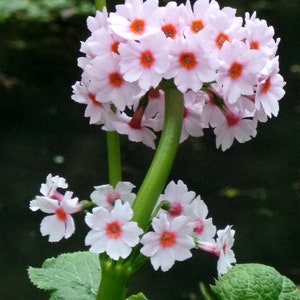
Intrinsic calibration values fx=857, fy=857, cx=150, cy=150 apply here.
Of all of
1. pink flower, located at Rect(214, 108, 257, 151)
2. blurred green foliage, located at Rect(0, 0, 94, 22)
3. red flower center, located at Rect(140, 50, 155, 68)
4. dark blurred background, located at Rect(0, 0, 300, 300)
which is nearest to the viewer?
red flower center, located at Rect(140, 50, 155, 68)

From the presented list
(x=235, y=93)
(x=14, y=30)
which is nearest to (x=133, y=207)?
(x=235, y=93)

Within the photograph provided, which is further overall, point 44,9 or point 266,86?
point 44,9

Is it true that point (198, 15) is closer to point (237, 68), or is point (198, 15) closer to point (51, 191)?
point (237, 68)

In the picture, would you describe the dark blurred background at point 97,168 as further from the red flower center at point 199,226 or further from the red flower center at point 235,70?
the red flower center at point 235,70

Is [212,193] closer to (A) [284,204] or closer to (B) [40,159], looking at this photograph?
(A) [284,204]

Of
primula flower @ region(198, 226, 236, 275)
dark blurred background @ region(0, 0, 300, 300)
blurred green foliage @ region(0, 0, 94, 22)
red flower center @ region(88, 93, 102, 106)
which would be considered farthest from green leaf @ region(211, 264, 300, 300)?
blurred green foliage @ region(0, 0, 94, 22)

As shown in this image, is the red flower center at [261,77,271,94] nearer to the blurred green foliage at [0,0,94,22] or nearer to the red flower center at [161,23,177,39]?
the red flower center at [161,23,177,39]

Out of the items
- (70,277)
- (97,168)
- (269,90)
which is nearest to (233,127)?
(269,90)
